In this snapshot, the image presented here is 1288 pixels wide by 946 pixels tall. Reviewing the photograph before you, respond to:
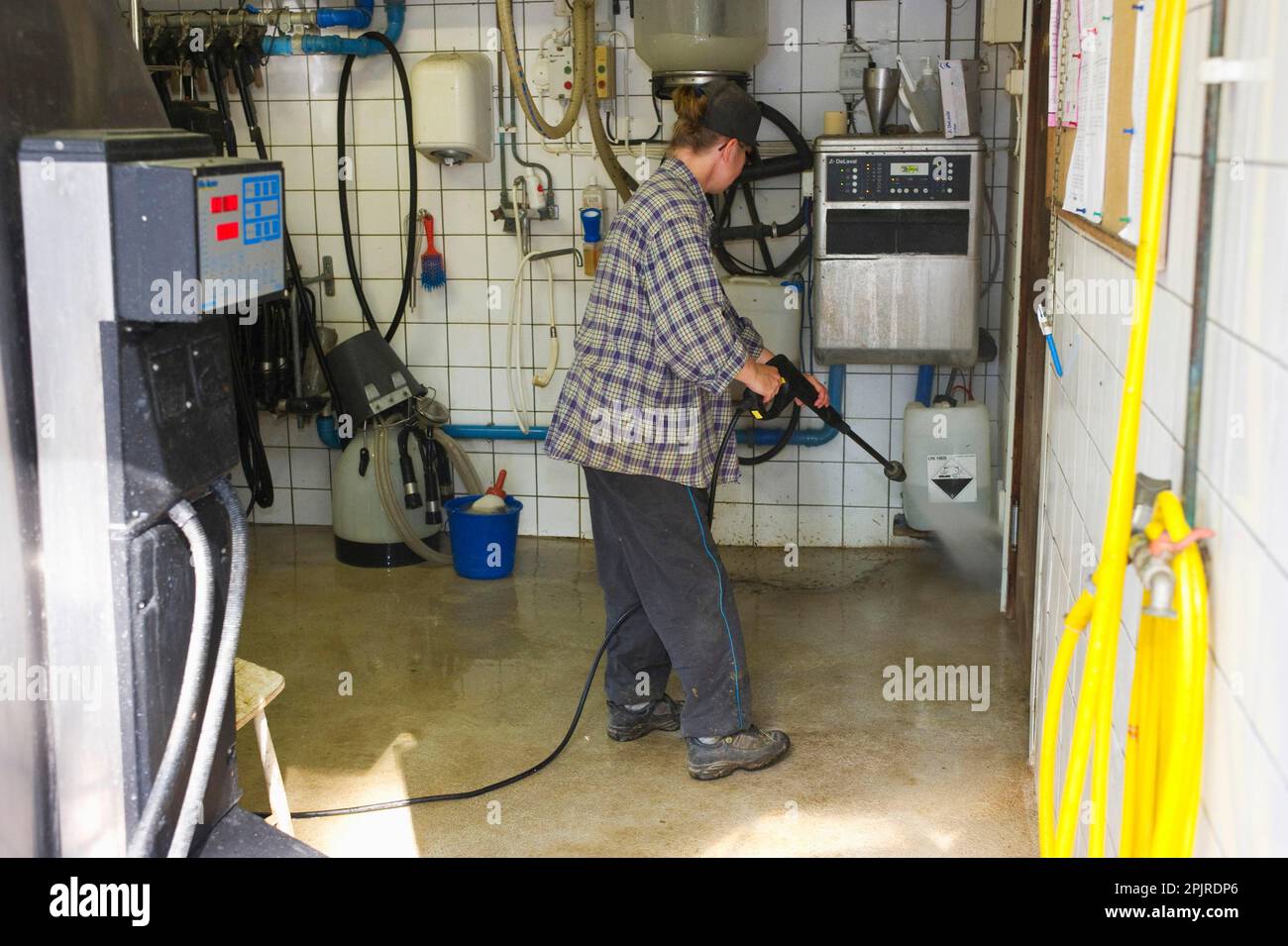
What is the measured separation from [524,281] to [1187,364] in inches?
149

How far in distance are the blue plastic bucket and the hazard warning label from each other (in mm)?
1471

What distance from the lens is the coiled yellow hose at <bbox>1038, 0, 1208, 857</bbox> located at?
1452 mm

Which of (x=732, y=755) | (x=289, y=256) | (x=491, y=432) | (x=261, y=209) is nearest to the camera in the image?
(x=261, y=209)

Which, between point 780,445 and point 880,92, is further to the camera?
point 780,445

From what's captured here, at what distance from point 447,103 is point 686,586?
7.38 feet

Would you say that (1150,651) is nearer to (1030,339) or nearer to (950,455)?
(1030,339)

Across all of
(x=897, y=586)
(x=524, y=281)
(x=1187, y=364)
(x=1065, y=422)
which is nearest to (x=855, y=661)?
(x=897, y=586)

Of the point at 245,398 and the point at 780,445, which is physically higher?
the point at 245,398

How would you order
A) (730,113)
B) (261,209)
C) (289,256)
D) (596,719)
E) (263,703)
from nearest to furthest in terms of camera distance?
1. (261,209)
2. (263,703)
3. (730,113)
4. (596,719)
5. (289,256)

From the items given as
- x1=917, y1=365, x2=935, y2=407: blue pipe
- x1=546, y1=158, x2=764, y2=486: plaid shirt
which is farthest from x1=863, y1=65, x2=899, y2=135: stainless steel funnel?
x1=546, y1=158, x2=764, y2=486: plaid shirt

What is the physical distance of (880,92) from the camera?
451cm

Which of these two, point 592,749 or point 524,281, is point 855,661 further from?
point 524,281

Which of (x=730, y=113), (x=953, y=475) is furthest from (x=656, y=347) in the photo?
(x=953, y=475)

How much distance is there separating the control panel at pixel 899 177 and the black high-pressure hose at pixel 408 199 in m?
1.56
